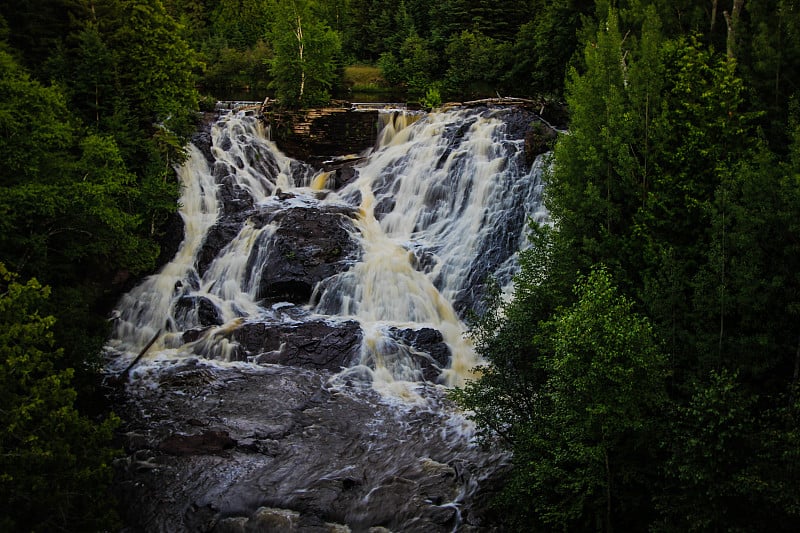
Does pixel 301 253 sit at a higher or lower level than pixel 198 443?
higher

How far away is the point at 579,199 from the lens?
628 inches

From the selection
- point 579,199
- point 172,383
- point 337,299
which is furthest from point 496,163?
point 172,383

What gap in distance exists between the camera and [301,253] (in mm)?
26125

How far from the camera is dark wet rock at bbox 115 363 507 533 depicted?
14312 mm

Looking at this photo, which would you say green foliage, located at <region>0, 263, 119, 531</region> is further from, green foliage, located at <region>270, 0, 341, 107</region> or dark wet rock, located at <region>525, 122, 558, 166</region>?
green foliage, located at <region>270, 0, 341, 107</region>

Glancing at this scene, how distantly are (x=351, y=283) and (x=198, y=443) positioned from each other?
32.1 ft

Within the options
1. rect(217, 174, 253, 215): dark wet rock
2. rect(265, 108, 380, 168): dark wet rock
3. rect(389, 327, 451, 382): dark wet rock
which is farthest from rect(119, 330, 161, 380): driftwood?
rect(265, 108, 380, 168): dark wet rock

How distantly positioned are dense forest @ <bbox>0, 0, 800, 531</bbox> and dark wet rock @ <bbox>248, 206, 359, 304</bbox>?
16.8 feet

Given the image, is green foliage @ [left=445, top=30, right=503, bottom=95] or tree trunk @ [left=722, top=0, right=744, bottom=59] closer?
tree trunk @ [left=722, top=0, right=744, bottom=59]

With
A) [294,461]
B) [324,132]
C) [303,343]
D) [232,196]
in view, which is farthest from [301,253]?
[324,132]

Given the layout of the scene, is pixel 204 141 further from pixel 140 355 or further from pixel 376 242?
pixel 140 355

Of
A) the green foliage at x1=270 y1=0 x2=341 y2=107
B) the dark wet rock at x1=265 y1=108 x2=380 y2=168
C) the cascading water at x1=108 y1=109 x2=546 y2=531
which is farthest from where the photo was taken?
the green foliage at x1=270 y1=0 x2=341 y2=107

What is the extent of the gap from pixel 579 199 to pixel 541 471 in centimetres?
759

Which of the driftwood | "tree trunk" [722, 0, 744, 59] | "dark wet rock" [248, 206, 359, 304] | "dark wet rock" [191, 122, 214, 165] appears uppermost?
"tree trunk" [722, 0, 744, 59]
